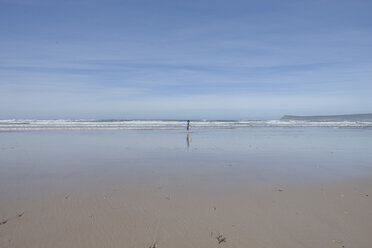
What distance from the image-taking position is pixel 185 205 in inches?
209

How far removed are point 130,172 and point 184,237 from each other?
176 inches

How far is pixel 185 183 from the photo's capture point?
6930 millimetres

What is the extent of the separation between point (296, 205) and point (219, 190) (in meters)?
1.76

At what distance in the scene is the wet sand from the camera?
4078 millimetres

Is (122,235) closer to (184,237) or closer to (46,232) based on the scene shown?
(184,237)

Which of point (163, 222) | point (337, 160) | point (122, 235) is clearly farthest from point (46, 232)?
point (337, 160)

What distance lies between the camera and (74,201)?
555cm

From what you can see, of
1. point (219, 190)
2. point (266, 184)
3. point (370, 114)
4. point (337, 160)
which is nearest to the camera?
point (219, 190)

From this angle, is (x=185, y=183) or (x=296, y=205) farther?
(x=185, y=183)

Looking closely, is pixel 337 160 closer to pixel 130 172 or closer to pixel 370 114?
pixel 130 172

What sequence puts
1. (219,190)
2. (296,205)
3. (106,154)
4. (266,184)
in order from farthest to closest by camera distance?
1. (106,154)
2. (266,184)
3. (219,190)
4. (296,205)

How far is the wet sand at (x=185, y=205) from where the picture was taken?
13.4 ft

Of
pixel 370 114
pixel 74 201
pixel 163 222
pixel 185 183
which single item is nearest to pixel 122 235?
pixel 163 222

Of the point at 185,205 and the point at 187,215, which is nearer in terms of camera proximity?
the point at 187,215
